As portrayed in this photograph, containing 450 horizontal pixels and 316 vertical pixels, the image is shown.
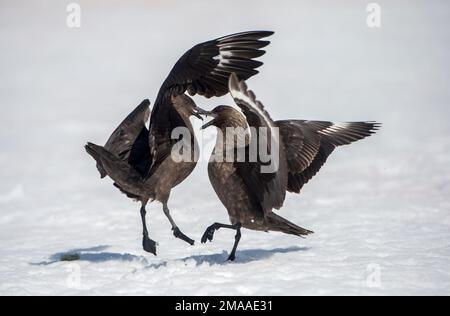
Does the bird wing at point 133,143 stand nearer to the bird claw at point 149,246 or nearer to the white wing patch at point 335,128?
the bird claw at point 149,246

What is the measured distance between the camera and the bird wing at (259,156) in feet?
18.9

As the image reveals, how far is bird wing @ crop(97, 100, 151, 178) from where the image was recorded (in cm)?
739

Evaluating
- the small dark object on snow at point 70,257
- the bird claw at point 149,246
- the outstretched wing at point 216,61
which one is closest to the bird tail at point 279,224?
the bird claw at point 149,246

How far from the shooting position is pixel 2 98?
1773 cm

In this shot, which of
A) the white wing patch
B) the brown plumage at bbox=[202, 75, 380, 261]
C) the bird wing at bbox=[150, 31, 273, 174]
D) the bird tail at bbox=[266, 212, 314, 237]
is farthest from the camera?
the white wing patch

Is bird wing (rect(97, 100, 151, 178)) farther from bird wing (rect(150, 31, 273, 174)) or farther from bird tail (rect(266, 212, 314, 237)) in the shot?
bird tail (rect(266, 212, 314, 237))

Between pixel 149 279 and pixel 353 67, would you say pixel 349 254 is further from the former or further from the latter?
pixel 353 67

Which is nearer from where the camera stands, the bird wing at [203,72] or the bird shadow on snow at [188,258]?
the bird shadow on snow at [188,258]

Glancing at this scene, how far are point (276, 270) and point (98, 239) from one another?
2782 mm

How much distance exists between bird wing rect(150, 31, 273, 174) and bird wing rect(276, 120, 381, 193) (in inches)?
27.2

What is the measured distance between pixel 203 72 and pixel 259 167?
4.22 feet

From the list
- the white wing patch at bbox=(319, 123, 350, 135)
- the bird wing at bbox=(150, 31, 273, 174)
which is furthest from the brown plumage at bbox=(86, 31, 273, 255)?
the white wing patch at bbox=(319, 123, 350, 135)

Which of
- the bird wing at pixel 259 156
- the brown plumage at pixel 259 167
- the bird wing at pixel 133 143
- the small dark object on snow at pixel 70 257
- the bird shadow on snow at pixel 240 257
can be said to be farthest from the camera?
the bird wing at pixel 133 143

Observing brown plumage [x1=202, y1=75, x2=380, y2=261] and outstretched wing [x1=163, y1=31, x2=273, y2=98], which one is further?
outstretched wing [x1=163, y1=31, x2=273, y2=98]
